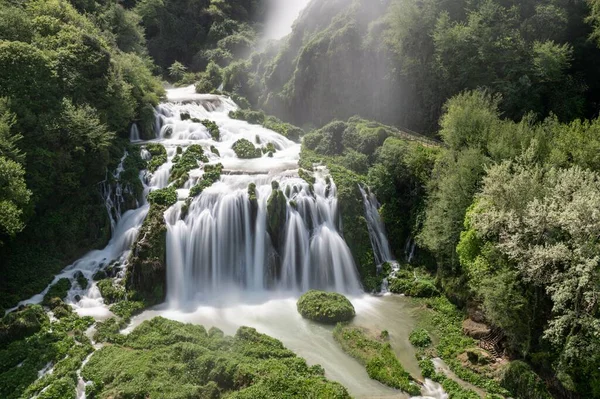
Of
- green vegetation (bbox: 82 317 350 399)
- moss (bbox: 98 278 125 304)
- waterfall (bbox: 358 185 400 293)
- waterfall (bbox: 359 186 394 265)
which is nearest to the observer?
green vegetation (bbox: 82 317 350 399)

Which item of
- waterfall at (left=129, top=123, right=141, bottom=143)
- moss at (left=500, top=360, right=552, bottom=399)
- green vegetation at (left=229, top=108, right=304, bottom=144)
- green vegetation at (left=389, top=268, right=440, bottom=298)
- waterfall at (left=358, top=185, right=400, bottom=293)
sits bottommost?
moss at (left=500, top=360, right=552, bottom=399)

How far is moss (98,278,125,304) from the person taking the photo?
2294 centimetres

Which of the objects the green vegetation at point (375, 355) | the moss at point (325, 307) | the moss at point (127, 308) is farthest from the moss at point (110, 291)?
the green vegetation at point (375, 355)

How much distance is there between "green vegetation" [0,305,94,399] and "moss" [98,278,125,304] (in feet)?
7.16

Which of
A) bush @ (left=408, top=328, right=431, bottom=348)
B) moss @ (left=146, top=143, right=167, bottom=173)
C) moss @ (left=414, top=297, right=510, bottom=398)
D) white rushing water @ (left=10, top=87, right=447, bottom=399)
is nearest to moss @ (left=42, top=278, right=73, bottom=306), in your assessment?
white rushing water @ (left=10, top=87, right=447, bottom=399)

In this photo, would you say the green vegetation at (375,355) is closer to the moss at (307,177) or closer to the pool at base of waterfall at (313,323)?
the pool at base of waterfall at (313,323)

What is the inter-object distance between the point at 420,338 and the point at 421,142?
17995 millimetres

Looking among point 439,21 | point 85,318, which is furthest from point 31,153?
point 439,21

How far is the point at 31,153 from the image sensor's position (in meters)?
24.7

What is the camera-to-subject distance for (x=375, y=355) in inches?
723

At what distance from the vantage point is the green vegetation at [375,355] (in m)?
16.7

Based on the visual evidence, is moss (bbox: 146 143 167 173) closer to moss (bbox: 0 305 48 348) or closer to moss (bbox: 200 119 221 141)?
moss (bbox: 200 119 221 141)

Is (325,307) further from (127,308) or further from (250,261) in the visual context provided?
(127,308)

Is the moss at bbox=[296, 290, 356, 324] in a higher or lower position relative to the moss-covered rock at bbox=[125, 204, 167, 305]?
lower
